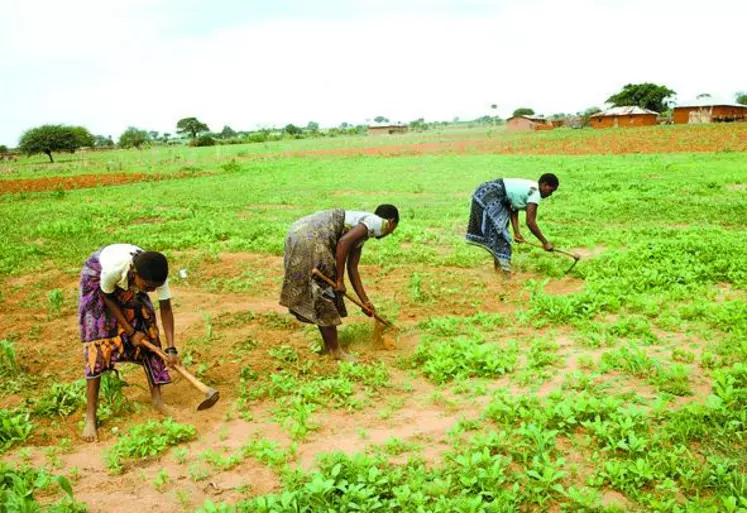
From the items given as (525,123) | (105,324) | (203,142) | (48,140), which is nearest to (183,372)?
(105,324)

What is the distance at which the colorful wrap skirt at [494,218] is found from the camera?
6.92 m

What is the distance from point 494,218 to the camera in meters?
6.93

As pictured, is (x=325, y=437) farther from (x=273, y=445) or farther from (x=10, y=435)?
(x=10, y=435)

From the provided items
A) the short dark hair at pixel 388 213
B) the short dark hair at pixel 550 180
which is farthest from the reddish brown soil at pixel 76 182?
the short dark hair at pixel 388 213

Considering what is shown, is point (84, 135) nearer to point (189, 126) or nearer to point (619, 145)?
point (189, 126)

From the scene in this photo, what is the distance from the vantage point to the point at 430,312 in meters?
5.99

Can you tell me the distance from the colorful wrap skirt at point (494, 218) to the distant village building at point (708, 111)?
150 ft

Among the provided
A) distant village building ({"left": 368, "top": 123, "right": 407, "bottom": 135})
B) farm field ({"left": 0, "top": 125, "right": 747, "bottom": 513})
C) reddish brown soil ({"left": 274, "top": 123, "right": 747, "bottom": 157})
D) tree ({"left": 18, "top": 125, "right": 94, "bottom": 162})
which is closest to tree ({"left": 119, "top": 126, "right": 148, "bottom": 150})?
tree ({"left": 18, "top": 125, "right": 94, "bottom": 162})

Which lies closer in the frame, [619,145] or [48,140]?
[619,145]

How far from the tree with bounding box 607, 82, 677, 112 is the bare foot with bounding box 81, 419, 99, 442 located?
203ft

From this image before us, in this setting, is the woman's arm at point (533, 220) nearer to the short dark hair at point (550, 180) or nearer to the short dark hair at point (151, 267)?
the short dark hair at point (550, 180)

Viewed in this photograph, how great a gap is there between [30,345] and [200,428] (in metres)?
2.84

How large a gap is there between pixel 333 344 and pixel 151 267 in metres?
1.86

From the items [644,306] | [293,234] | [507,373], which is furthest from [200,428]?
[644,306]
